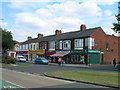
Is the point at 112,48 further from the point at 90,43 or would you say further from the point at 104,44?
the point at 90,43

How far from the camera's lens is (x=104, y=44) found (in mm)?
53125

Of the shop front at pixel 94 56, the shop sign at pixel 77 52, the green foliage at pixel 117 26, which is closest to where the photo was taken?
the green foliage at pixel 117 26

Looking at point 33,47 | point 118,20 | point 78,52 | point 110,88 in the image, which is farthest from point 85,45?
point 110,88

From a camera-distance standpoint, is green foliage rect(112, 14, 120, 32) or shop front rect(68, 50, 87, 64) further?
shop front rect(68, 50, 87, 64)

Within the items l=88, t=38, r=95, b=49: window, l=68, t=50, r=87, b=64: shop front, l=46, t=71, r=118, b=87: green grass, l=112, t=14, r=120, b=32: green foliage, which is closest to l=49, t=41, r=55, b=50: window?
l=68, t=50, r=87, b=64: shop front

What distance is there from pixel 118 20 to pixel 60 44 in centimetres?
2719

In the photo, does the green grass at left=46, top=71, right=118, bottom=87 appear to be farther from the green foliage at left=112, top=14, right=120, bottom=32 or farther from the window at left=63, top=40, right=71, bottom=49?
→ the window at left=63, top=40, right=71, bottom=49

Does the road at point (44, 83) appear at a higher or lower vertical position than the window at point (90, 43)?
lower

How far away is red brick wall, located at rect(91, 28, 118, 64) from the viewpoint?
50.7 m

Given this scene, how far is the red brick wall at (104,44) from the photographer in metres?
50.7

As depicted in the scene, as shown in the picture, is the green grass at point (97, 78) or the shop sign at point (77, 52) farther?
the shop sign at point (77, 52)

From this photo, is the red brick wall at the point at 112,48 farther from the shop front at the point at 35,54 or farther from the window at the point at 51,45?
the shop front at the point at 35,54

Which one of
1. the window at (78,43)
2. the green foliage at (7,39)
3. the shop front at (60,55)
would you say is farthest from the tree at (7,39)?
the window at (78,43)

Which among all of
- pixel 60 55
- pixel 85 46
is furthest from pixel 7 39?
pixel 85 46
